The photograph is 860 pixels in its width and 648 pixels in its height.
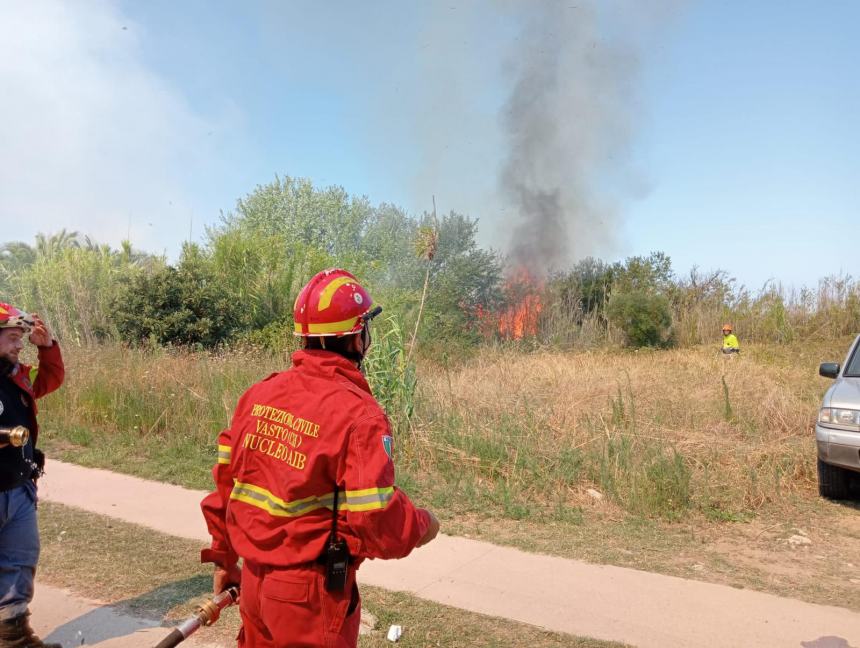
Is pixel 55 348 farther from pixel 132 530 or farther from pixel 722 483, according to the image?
pixel 722 483

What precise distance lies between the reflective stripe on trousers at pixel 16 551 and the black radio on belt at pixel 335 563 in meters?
2.38

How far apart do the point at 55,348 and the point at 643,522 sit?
14.8ft

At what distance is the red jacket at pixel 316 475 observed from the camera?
6.48 feet

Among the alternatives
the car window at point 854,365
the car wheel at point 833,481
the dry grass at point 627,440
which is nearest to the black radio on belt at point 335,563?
the dry grass at point 627,440

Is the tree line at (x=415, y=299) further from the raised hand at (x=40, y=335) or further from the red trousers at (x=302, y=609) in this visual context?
the red trousers at (x=302, y=609)

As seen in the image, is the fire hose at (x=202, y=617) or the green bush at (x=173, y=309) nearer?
the fire hose at (x=202, y=617)

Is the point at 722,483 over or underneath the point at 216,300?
underneath

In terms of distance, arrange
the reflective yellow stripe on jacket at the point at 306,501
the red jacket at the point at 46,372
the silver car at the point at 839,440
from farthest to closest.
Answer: the silver car at the point at 839,440 → the red jacket at the point at 46,372 → the reflective yellow stripe on jacket at the point at 306,501

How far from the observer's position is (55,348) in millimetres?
4086

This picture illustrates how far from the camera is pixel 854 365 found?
7.02m

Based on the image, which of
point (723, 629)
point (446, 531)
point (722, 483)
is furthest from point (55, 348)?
point (722, 483)

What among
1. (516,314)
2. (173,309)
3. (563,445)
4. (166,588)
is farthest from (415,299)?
(166,588)

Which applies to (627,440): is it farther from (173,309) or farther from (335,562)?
(173,309)

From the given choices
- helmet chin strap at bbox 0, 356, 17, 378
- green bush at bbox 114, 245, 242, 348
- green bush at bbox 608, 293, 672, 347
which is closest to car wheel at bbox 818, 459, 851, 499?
helmet chin strap at bbox 0, 356, 17, 378
